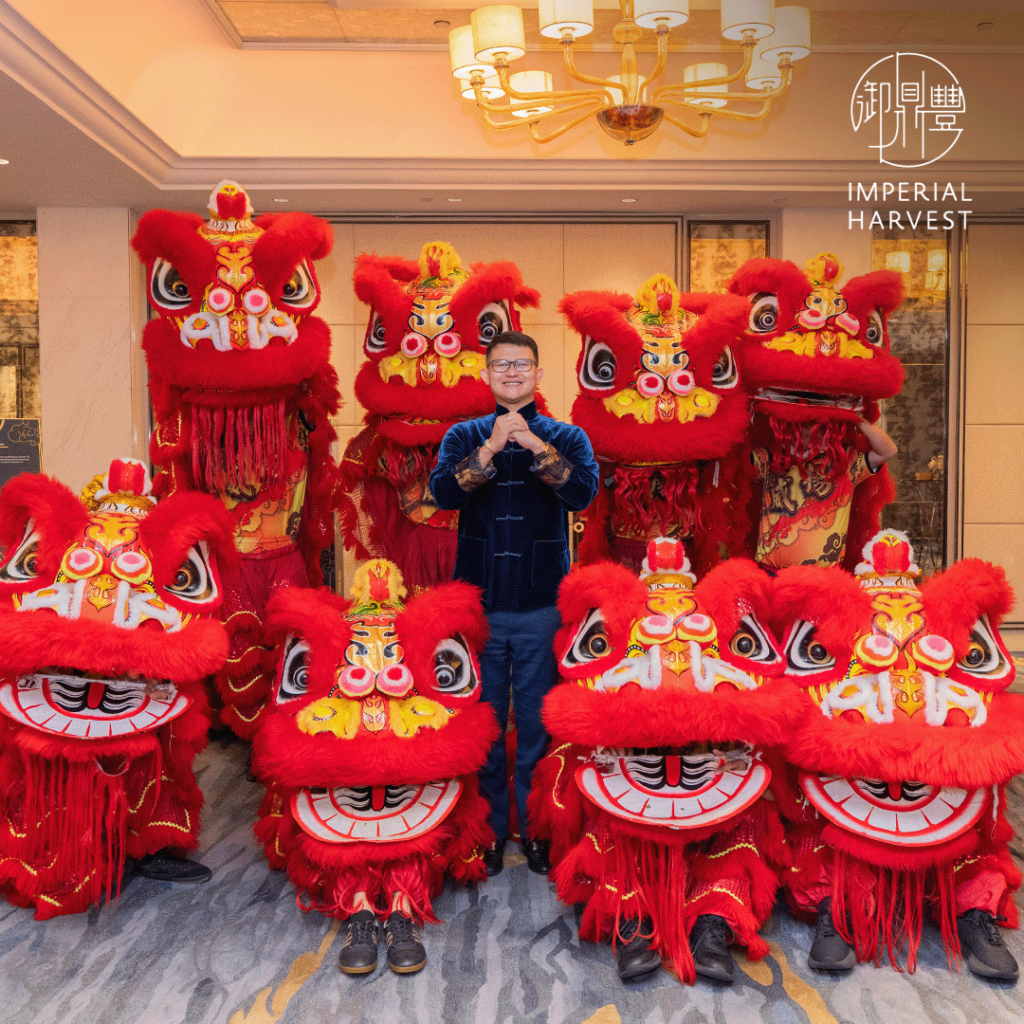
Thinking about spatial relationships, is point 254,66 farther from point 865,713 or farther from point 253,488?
point 865,713

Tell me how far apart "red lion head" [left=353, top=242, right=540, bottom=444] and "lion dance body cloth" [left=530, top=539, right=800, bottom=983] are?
0.90 m

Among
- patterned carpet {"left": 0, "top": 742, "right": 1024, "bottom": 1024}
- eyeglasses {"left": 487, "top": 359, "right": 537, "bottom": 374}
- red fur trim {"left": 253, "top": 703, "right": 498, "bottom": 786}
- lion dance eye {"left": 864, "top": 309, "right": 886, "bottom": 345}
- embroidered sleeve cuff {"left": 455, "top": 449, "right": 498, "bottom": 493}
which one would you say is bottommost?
patterned carpet {"left": 0, "top": 742, "right": 1024, "bottom": 1024}

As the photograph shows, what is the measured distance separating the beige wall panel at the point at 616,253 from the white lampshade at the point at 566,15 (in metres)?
2.09

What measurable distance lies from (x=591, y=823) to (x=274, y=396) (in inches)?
60.4

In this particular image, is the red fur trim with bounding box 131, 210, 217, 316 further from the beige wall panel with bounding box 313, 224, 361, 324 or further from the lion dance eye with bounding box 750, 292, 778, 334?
the beige wall panel with bounding box 313, 224, 361, 324

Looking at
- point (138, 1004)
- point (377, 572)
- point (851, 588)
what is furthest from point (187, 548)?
point (851, 588)

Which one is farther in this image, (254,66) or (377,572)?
(254,66)

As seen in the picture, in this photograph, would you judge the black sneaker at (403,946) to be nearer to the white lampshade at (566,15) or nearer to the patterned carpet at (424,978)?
the patterned carpet at (424,978)

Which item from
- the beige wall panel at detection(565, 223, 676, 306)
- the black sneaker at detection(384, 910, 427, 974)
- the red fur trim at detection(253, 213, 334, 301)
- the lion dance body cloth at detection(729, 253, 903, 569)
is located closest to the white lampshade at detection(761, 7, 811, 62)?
the lion dance body cloth at detection(729, 253, 903, 569)

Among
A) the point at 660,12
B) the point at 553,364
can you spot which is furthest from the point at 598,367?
the point at 553,364

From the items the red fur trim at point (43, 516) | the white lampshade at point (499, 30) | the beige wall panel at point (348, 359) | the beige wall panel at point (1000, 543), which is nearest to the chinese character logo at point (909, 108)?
the beige wall panel at point (1000, 543)

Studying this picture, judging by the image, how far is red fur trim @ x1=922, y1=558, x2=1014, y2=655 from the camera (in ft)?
6.53

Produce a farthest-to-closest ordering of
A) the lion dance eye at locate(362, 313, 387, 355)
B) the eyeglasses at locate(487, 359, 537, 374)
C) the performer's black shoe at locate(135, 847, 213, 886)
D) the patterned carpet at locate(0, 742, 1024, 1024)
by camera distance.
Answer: the lion dance eye at locate(362, 313, 387, 355) → the performer's black shoe at locate(135, 847, 213, 886) → the eyeglasses at locate(487, 359, 537, 374) → the patterned carpet at locate(0, 742, 1024, 1024)

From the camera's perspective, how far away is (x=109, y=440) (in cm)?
486
